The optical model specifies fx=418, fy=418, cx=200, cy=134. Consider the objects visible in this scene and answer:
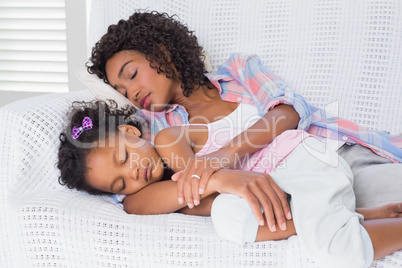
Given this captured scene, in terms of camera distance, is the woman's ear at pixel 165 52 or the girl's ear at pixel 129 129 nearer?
the girl's ear at pixel 129 129

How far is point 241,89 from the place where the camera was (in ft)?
4.41

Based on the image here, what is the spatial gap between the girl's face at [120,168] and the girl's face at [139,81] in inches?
9.5

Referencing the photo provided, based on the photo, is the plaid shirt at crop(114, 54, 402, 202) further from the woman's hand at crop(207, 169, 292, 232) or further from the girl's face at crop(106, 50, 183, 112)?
the woman's hand at crop(207, 169, 292, 232)

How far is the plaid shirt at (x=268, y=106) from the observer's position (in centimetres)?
119

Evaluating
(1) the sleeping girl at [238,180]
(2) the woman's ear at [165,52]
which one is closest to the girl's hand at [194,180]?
(1) the sleeping girl at [238,180]

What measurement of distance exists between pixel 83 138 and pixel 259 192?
513 mm

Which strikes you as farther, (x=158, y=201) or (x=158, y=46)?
(x=158, y=46)

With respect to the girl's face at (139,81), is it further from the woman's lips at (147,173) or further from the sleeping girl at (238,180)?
the woman's lips at (147,173)

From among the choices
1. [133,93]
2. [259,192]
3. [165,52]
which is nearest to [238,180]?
[259,192]

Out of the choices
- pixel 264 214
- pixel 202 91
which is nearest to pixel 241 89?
pixel 202 91

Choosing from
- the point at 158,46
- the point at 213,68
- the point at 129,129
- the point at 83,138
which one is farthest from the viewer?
the point at 213,68

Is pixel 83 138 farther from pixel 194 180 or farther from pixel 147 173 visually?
pixel 194 180

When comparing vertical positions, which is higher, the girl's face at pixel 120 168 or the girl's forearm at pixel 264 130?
the girl's forearm at pixel 264 130

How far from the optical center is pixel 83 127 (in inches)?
44.2
